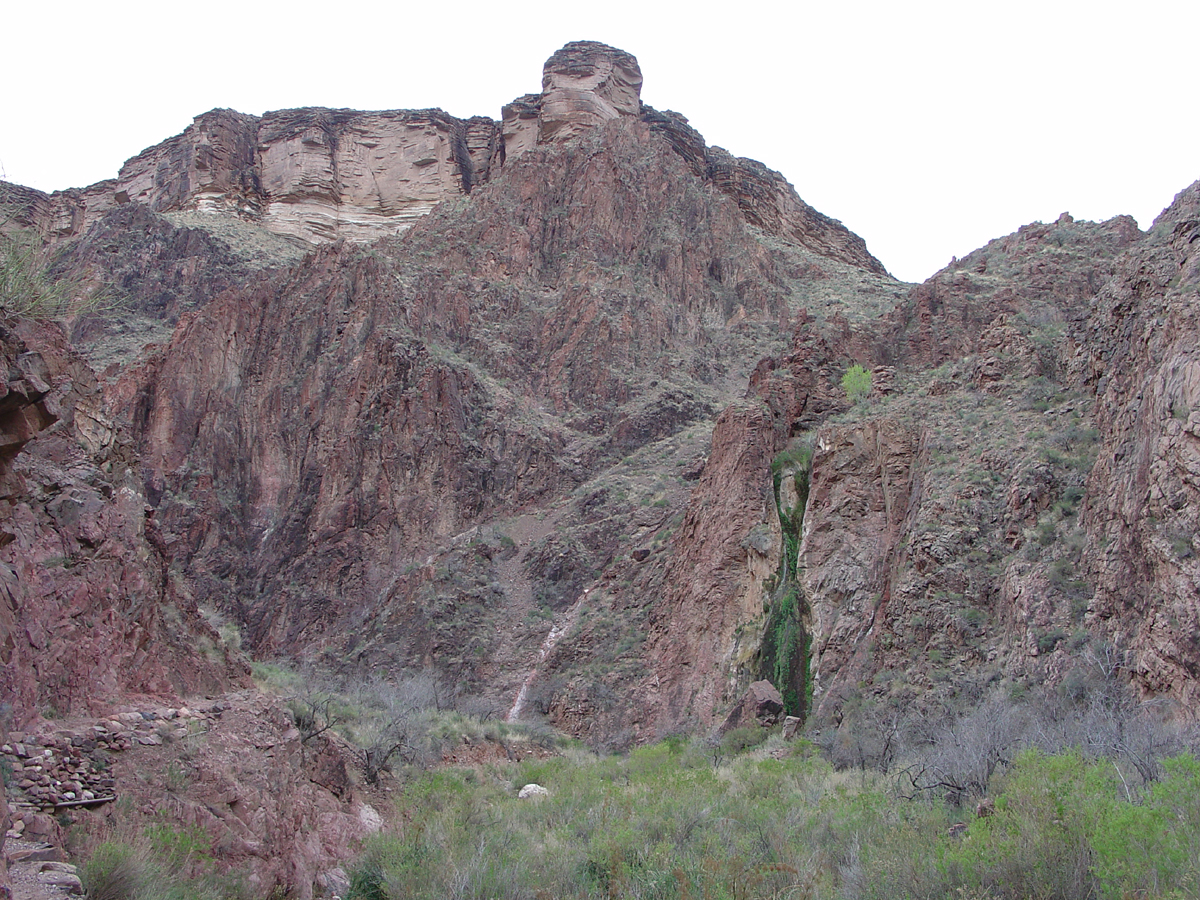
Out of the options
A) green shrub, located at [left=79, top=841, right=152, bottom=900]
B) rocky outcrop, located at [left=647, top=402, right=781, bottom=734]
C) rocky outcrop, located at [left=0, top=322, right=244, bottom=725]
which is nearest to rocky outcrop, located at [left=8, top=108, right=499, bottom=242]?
rocky outcrop, located at [left=647, top=402, right=781, bottom=734]

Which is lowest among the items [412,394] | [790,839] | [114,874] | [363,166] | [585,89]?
[790,839]

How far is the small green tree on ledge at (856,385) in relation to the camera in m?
28.0

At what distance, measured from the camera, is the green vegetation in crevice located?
72.0 ft

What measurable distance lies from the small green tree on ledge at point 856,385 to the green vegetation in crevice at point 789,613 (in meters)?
2.16

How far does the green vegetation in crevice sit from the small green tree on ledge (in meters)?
2.16

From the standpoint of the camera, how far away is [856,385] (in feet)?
92.4

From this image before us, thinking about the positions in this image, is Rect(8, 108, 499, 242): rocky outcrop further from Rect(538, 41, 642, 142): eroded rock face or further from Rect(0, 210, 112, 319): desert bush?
Rect(0, 210, 112, 319): desert bush

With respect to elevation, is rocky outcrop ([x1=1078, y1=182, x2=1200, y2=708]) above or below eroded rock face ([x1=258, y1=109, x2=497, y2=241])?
below

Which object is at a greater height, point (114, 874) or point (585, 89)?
point (585, 89)

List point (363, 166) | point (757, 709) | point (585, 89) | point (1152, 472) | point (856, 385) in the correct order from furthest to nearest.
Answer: point (363, 166) < point (585, 89) < point (856, 385) < point (757, 709) < point (1152, 472)

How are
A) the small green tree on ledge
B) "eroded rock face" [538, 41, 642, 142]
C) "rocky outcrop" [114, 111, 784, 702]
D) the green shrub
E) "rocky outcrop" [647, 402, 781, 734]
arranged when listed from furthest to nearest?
"eroded rock face" [538, 41, 642, 142] → "rocky outcrop" [114, 111, 784, 702] → the small green tree on ledge → "rocky outcrop" [647, 402, 781, 734] → the green shrub

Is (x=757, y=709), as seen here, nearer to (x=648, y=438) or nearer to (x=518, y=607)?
(x=518, y=607)

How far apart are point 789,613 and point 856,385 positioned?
27.2ft

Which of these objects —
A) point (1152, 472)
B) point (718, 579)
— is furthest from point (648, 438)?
point (1152, 472)
